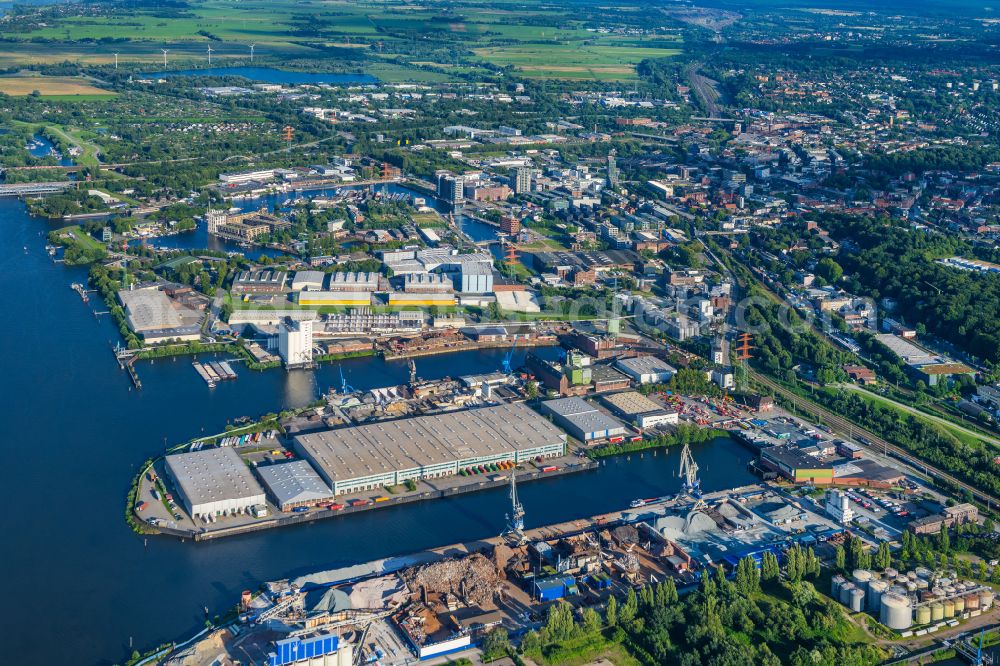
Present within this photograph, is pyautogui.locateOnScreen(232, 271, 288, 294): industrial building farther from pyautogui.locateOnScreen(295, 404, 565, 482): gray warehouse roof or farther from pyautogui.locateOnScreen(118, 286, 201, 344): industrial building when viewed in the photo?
pyautogui.locateOnScreen(295, 404, 565, 482): gray warehouse roof

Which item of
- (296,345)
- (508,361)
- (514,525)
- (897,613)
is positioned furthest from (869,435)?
(296,345)

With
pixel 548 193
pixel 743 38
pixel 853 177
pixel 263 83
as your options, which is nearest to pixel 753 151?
pixel 853 177

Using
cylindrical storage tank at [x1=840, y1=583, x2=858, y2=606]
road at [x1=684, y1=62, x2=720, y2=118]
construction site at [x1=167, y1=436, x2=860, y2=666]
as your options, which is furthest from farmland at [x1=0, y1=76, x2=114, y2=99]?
cylindrical storage tank at [x1=840, y1=583, x2=858, y2=606]

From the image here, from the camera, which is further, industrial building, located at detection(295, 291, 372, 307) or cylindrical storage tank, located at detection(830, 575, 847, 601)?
industrial building, located at detection(295, 291, 372, 307)

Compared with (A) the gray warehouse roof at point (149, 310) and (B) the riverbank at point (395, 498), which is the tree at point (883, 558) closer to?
(B) the riverbank at point (395, 498)

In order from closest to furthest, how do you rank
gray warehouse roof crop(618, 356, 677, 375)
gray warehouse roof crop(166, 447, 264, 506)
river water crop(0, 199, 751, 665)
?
river water crop(0, 199, 751, 665) → gray warehouse roof crop(166, 447, 264, 506) → gray warehouse roof crop(618, 356, 677, 375)

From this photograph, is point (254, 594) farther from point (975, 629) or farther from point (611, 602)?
point (975, 629)

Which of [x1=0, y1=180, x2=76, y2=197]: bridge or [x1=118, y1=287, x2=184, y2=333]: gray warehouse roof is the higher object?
[x1=118, y1=287, x2=184, y2=333]: gray warehouse roof
